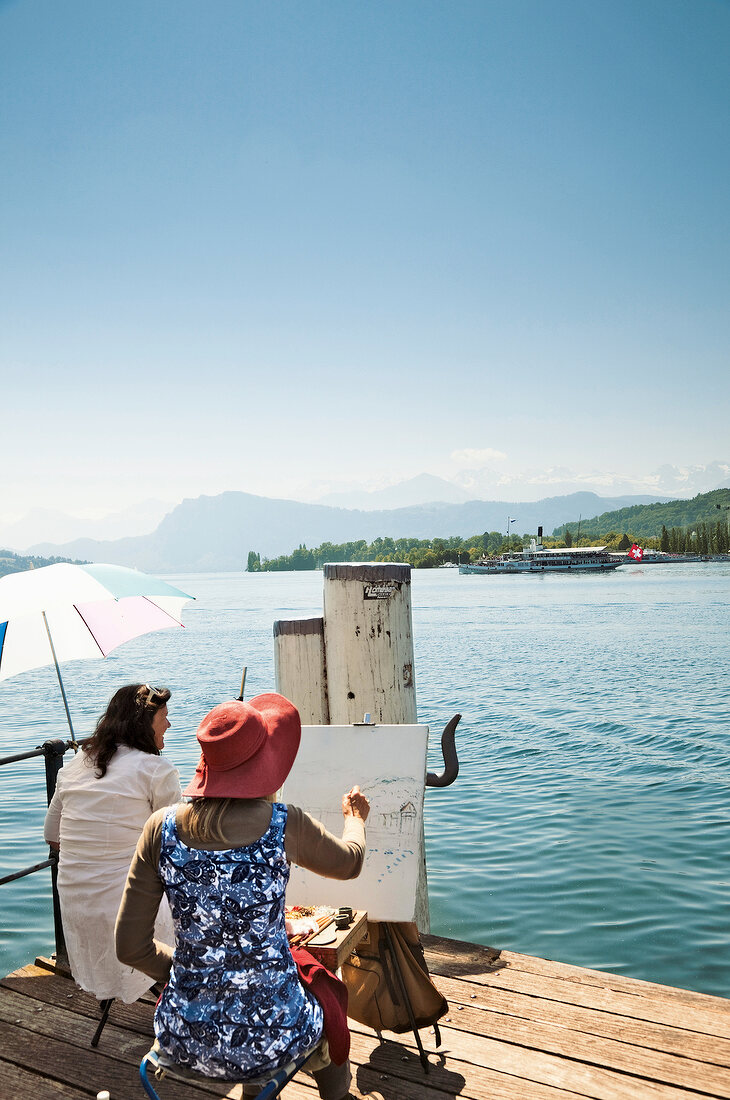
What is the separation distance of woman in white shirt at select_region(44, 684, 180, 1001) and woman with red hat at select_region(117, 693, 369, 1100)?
38.4 inches

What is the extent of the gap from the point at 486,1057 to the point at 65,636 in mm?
2724

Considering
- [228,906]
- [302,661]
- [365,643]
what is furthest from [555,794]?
[228,906]

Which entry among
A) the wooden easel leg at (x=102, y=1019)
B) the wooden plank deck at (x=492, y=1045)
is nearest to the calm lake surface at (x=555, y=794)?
the wooden plank deck at (x=492, y=1045)

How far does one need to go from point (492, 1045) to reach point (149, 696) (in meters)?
2.04

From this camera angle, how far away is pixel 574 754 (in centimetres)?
1292

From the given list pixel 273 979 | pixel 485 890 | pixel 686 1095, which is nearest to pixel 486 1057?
pixel 686 1095

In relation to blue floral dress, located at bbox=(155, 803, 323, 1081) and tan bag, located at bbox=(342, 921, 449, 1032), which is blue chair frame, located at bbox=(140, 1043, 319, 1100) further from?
tan bag, located at bbox=(342, 921, 449, 1032)

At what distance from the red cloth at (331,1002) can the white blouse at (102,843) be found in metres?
0.99

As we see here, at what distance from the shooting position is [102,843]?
3254 mm

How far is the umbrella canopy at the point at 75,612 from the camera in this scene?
11.9 feet

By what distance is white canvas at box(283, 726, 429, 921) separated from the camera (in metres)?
3.51

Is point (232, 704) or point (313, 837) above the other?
point (232, 704)

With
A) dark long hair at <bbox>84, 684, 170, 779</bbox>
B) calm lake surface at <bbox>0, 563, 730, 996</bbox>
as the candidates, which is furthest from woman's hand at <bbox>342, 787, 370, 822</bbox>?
calm lake surface at <bbox>0, 563, 730, 996</bbox>

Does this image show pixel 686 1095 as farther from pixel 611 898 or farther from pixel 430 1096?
pixel 611 898
